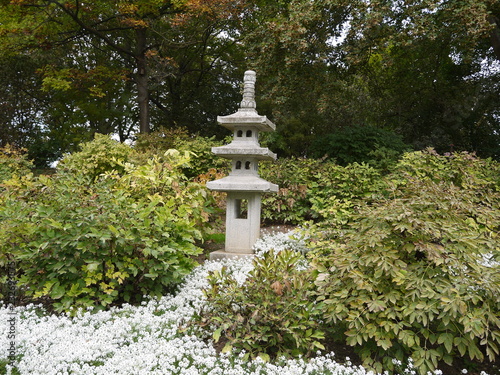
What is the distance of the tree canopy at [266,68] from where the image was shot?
9.20m

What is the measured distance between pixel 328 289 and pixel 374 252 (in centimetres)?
48

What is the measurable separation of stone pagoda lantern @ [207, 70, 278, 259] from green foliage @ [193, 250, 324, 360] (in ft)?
7.57

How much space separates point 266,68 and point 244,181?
17.5 ft

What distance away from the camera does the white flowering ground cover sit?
286cm

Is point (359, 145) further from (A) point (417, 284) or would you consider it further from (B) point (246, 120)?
(A) point (417, 284)

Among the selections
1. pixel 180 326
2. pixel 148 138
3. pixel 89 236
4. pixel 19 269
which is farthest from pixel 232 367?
pixel 148 138

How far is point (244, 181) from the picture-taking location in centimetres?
602

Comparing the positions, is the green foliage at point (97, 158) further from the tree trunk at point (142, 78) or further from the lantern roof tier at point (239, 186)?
the tree trunk at point (142, 78)

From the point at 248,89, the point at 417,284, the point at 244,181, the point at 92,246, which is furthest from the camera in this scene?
the point at 248,89

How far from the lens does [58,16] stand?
45.9 ft

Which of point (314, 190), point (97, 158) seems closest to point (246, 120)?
point (314, 190)

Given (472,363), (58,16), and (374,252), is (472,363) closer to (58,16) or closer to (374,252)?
(374,252)

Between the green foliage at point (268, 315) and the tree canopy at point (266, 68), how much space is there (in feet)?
22.3

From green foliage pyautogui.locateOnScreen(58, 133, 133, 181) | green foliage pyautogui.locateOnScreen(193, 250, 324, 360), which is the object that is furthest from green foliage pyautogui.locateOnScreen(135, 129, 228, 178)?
green foliage pyautogui.locateOnScreen(193, 250, 324, 360)
